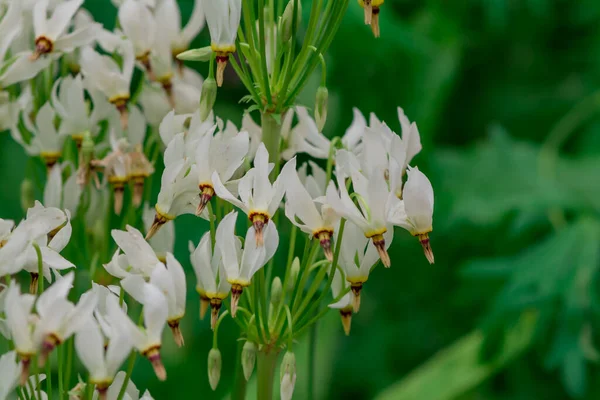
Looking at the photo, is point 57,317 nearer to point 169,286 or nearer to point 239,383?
point 169,286

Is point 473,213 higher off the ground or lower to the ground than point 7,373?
lower

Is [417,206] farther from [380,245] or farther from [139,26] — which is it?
[139,26]

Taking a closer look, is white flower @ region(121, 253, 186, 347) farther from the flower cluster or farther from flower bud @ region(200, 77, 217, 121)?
flower bud @ region(200, 77, 217, 121)

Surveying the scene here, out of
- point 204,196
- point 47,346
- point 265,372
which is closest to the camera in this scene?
point 47,346

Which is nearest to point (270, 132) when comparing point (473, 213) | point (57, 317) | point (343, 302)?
point (343, 302)

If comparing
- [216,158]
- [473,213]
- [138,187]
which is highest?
[216,158]

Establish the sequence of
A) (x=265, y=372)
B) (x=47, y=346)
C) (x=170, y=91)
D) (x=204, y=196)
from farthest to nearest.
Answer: (x=170, y=91), (x=265, y=372), (x=204, y=196), (x=47, y=346)

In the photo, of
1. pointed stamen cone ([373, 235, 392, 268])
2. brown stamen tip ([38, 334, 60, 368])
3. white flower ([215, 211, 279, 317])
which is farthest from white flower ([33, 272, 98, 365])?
pointed stamen cone ([373, 235, 392, 268])

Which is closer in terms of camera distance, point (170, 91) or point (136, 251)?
point (136, 251)
